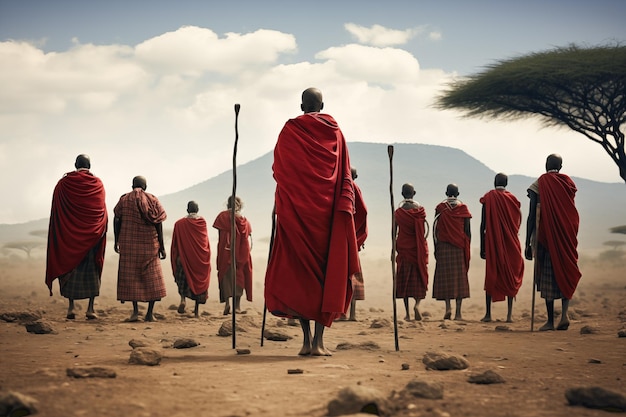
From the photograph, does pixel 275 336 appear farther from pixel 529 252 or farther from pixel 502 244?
pixel 502 244

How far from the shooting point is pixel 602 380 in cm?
563

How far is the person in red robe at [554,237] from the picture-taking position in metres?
9.74

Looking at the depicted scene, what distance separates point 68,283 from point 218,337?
11.6ft

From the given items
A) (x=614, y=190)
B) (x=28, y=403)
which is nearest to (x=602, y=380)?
(x=28, y=403)

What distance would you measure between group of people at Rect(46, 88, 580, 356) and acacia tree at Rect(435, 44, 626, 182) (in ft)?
37.5

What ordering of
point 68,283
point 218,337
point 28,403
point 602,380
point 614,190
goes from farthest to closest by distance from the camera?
point 614,190 < point 68,283 < point 218,337 < point 602,380 < point 28,403

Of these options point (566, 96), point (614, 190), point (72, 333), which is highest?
point (614, 190)

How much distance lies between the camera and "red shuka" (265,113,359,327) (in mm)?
6688

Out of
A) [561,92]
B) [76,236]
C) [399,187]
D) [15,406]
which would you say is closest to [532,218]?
[76,236]

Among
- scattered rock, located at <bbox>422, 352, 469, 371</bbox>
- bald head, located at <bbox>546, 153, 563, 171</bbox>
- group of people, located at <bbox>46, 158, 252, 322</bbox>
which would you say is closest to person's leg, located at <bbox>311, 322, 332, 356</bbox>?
scattered rock, located at <bbox>422, 352, 469, 371</bbox>

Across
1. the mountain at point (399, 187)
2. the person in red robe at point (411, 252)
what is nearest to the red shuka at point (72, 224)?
the person in red robe at point (411, 252)

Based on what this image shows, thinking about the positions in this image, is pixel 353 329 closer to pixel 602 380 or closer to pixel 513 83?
pixel 602 380

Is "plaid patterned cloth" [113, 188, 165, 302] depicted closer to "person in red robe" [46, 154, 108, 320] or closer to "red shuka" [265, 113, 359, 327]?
"person in red robe" [46, 154, 108, 320]

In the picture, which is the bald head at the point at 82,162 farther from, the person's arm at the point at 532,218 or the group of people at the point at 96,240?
the person's arm at the point at 532,218
